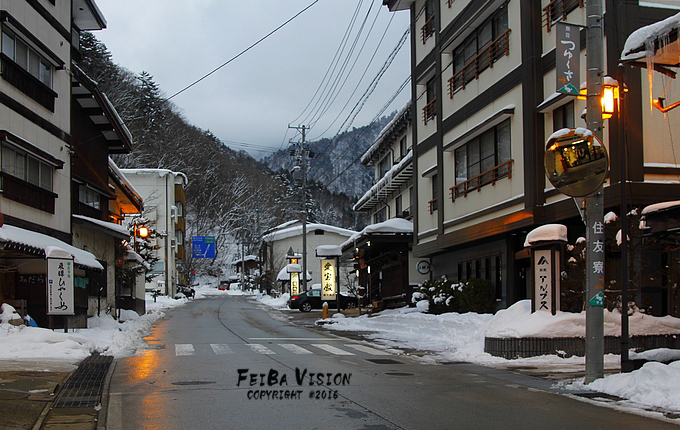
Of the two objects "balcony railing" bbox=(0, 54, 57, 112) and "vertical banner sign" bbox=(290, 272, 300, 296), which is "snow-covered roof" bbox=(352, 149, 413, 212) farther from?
"balcony railing" bbox=(0, 54, 57, 112)

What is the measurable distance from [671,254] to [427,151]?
46.3 feet

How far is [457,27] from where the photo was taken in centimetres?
2517

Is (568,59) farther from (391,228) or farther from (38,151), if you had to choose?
(391,228)

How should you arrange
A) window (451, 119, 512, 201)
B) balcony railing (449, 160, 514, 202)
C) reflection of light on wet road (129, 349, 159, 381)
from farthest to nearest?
window (451, 119, 512, 201)
balcony railing (449, 160, 514, 202)
reflection of light on wet road (129, 349, 159, 381)

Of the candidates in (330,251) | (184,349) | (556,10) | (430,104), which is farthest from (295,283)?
(556,10)

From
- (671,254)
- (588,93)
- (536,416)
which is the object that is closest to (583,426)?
Answer: (536,416)

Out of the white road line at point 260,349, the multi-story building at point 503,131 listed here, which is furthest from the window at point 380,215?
the white road line at point 260,349

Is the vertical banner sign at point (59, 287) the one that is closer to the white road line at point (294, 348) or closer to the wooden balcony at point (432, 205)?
the white road line at point (294, 348)

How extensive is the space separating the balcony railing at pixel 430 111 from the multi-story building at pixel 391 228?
9.78 ft

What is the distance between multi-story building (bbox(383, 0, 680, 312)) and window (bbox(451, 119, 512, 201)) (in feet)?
0.13

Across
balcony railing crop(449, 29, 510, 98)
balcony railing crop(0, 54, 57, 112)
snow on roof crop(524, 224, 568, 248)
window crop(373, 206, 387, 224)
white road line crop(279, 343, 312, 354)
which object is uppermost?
balcony railing crop(449, 29, 510, 98)

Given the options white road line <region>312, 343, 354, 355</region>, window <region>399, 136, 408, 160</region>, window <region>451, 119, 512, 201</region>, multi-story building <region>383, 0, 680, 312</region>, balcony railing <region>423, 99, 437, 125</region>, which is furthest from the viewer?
window <region>399, 136, 408, 160</region>

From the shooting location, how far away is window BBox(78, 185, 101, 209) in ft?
90.9

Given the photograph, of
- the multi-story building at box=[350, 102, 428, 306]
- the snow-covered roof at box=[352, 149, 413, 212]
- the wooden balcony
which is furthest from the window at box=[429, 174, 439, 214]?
the snow-covered roof at box=[352, 149, 413, 212]
